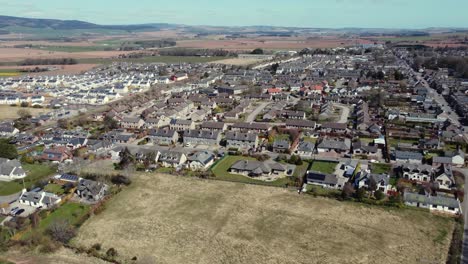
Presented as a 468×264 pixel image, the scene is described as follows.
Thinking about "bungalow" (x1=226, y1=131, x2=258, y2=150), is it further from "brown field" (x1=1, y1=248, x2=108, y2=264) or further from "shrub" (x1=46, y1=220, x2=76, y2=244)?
"brown field" (x1=1, y1=248, x2=108, y2=264)

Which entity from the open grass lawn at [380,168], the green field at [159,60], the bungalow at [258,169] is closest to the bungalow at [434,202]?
the open grass lawn at [380,168]

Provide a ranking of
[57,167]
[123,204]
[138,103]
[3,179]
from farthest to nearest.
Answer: [138,103] < [57,167] < [3,179] < [123,204]

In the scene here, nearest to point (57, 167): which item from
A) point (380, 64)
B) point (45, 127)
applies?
point (45, 127)

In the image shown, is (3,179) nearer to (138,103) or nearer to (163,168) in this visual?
(163,168)

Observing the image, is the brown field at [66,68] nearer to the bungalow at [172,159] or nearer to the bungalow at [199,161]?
the bungalow at [172,159]

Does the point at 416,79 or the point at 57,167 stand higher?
the point at 416,79

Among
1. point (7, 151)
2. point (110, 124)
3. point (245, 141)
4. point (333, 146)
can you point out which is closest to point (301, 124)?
point (333, 146)
